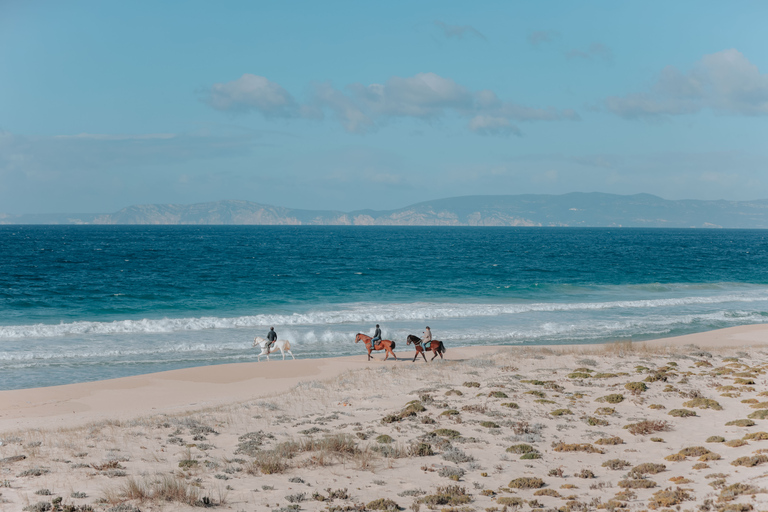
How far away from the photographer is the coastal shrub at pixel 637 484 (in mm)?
9938

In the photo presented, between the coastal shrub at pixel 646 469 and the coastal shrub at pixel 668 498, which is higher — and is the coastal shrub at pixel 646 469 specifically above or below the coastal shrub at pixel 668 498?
below

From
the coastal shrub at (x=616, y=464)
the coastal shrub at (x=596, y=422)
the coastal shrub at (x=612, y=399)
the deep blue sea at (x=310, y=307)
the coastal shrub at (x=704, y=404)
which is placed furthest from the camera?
the deep blue sea at (x=310, y=307)

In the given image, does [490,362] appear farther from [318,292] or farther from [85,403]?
[318,292]

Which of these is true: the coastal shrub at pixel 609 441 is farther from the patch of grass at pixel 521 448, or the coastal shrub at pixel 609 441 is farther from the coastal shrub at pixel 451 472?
the coastal shrub at pixel 451 472

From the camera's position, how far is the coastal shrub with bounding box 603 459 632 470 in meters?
11.1

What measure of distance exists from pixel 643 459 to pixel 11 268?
66514 millimetres

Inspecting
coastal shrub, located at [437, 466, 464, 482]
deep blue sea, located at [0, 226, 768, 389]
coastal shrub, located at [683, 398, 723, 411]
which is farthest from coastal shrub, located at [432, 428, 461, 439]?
deep blue sea, located at [0, 226, 768, 389]

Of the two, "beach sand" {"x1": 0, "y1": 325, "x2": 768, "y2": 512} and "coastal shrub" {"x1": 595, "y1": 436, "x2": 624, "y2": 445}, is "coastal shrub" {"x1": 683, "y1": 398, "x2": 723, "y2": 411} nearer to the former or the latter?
"beach sand" {"x1": 0, "y1": 325, "x2": 768, "y2": 512}

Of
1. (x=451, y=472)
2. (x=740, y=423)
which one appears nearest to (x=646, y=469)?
(x=451, y=472)

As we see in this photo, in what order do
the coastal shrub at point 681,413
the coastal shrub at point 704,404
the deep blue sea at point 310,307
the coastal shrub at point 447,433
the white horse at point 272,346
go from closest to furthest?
the coastal shrub at point 447,433 → the coastal shrub at point 681,413 → the coastal shrub at point 704,404 → the white horse at point 272,346 → the deep blue sea at point 310,307

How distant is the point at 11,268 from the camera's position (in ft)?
194

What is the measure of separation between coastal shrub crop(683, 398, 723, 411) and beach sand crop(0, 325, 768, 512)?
7 centimetres

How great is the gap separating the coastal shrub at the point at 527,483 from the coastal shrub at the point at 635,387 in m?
7.59

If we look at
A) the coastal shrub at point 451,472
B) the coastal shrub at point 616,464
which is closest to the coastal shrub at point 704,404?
the coastal shrub at point 616,464
